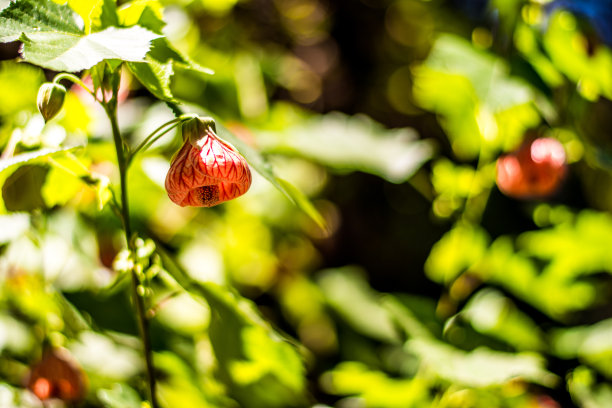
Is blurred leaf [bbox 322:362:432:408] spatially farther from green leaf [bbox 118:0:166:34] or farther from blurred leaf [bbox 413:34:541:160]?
green leaf [bbox 118:0:166:34]

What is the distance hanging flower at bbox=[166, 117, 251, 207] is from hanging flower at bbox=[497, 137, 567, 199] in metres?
0.54

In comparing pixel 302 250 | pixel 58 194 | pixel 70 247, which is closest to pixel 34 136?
pixel 58 194

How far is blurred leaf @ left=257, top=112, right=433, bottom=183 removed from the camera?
97cm

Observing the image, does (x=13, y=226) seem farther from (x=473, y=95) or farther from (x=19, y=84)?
(x=473, y=95)

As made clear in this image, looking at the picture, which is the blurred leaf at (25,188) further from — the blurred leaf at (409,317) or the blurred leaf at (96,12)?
the blurred leaf at (409,317)

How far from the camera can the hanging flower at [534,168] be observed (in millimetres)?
896

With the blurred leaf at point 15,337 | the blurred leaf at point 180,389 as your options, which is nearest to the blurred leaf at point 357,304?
the blurred leaf at point 180,389

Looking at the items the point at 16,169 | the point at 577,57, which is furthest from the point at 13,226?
the point at 577,57

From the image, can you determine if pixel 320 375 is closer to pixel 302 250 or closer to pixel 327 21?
pixel 302 250

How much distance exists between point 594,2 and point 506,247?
405mm

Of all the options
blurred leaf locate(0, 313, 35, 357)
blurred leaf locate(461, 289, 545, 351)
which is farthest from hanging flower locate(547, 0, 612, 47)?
blurred leaf locate(0, 313, 35, 357)

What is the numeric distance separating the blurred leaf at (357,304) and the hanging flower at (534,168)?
1.30ft

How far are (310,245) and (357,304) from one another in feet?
1.12

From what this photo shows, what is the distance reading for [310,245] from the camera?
159 centimetres
